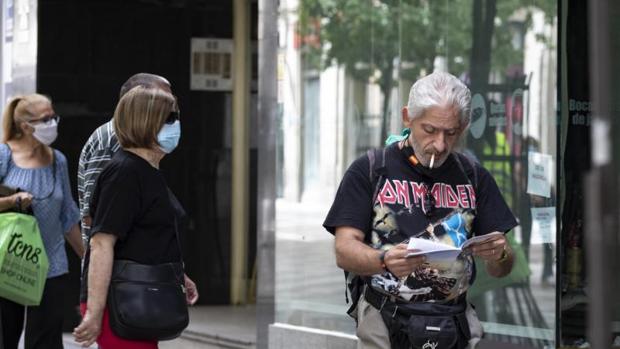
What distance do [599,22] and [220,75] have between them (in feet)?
27.1

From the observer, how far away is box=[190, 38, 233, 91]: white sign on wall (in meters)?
10.3

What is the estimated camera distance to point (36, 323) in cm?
664

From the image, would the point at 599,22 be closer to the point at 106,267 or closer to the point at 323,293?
the point at 106,267

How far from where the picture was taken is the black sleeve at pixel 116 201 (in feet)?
14.9

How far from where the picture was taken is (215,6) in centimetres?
1035

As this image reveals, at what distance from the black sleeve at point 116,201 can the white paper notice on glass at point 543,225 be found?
3222mm

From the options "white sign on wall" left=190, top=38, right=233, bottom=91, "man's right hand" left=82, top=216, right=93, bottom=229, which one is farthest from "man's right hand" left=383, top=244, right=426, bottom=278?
"white sign on wall" left=190, top=38, right=233, bottom=91

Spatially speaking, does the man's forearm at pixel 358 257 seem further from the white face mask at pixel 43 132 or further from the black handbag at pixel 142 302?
the white face mask at pixel 43 132

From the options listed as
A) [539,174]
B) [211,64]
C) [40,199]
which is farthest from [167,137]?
[211,64]

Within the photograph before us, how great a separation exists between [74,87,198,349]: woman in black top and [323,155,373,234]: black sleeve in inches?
32.6

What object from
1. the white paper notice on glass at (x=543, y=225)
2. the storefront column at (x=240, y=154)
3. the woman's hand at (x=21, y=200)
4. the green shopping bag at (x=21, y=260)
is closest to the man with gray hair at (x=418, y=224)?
the green shopping bag at (x=21, y=260)

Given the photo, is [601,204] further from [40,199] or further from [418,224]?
[40,199]

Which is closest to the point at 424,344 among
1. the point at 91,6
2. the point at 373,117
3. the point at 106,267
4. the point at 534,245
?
the point at 106,267

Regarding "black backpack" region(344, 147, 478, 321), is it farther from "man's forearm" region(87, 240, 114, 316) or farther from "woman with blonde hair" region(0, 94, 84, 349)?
"woman with blonde hair" region(0, 94, 84, 349)
